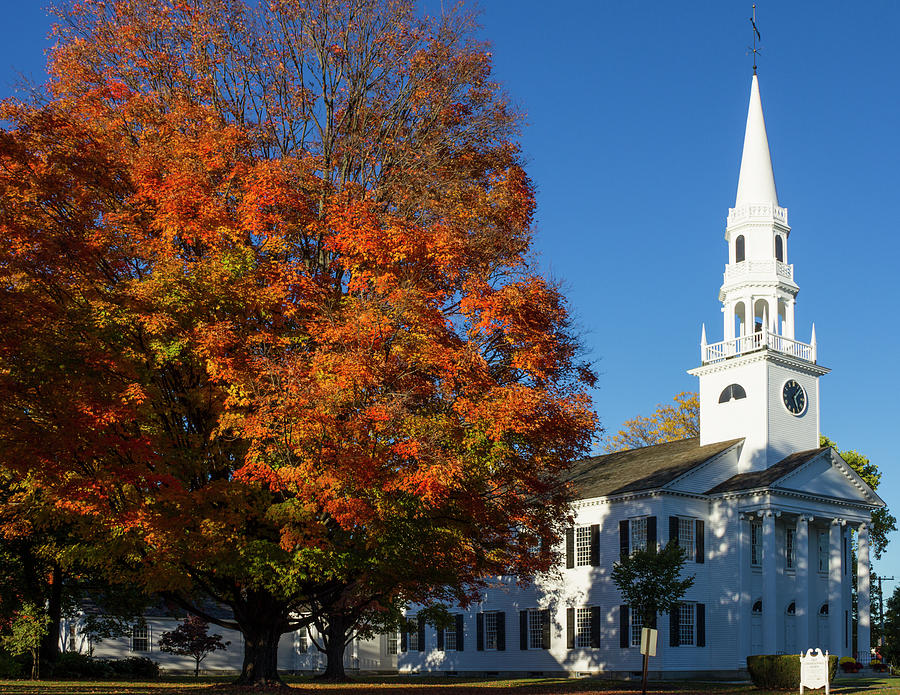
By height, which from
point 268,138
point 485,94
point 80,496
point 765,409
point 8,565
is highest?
point 485,94

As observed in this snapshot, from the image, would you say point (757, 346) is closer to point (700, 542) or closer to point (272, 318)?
point (700, 542)

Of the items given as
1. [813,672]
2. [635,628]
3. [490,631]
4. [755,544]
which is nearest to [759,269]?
[755,544]

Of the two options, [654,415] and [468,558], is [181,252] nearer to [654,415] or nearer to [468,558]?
[468,558]

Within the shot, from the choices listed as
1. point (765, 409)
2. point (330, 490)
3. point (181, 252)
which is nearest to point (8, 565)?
point (181, 252)

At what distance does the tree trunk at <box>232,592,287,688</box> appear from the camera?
24.0 metres

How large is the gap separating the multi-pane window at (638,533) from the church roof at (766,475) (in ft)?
11.9

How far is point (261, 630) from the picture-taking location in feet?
79.4

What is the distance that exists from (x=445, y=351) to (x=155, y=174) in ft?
23.6

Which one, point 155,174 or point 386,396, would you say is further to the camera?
point 155,174

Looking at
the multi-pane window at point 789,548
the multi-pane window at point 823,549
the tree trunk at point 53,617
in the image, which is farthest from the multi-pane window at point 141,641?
the multi-pane window at point 823,549

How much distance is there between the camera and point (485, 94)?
1011 inches

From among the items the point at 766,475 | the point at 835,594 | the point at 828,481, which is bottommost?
the point at 835,594

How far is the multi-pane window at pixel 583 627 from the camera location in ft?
155

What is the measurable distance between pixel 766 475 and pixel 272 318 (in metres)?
32.0
